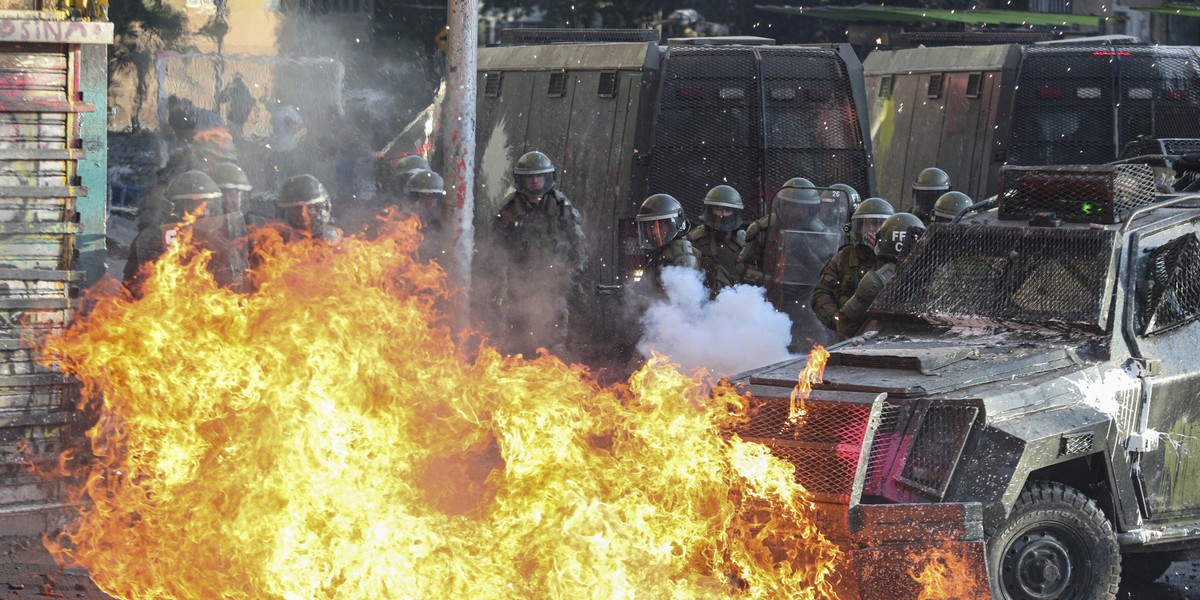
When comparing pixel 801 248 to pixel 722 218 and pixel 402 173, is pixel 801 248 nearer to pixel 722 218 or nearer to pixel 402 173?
pixel 722 218

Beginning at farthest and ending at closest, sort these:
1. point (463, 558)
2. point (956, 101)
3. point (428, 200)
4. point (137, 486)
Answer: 1. point (956, 101)
2. point (428, 200)
3. point (137, 486)
4. point (463, 558)

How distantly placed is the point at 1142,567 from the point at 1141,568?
1cm

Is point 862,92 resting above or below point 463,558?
above

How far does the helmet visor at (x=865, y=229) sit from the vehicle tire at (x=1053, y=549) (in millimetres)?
3902

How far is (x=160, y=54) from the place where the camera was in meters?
21.1

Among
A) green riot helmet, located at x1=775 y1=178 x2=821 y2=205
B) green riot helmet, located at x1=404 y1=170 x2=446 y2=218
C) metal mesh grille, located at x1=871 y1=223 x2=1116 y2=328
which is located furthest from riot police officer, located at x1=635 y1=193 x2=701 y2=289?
metal mesh grille, located at x1=871 y1=223 x2=1116 y2=328

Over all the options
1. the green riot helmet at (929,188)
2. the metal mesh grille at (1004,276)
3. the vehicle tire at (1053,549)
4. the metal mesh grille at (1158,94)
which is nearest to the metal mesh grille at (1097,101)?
the metal mesh grille at (1158,94)

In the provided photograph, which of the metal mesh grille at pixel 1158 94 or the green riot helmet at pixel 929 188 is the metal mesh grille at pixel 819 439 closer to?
the green riot helmet at pixel 929 188

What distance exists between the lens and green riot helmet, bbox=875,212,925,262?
10.8 m

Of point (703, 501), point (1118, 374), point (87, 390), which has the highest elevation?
point (1118, 374)

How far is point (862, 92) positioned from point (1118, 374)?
8.61m

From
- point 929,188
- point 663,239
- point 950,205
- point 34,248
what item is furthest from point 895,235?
point 34,248

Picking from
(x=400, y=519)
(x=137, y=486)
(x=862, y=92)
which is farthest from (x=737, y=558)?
(x=862, y=92)

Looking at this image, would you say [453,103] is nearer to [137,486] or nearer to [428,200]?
[428,200]
